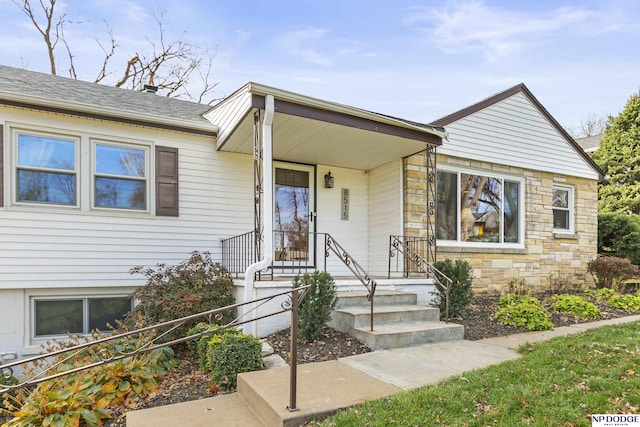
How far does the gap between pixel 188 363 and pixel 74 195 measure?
3.04 meters

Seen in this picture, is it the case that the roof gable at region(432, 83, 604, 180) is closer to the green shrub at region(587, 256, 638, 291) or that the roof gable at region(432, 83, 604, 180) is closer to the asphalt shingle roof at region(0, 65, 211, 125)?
the green shrub at region(587, 256, 638, 291)

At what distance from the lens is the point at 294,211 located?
712 cm

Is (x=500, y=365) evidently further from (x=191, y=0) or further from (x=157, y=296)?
(x=191, y=0)

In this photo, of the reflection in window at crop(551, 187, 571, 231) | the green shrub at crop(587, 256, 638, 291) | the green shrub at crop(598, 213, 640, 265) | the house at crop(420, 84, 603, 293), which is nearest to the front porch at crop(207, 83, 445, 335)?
the house at crop(420, 84, 603, 293)

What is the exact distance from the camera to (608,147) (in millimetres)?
14773

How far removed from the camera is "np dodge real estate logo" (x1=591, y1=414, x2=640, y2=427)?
2.36m

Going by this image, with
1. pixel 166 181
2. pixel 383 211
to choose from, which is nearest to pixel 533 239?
pixel 383 211

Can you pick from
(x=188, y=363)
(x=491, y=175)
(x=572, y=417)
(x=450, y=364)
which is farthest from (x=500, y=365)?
(x=491, y=175)

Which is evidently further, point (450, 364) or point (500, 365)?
point (450, 364)

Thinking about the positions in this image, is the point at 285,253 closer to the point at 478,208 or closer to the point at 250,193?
the point at 250,193

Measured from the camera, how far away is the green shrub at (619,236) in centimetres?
995

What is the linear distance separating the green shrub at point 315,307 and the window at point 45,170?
A: 3787 millimetres

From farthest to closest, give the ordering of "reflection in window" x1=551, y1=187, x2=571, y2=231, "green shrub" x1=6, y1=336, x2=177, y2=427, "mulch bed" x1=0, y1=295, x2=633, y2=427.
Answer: "reflection in window" x1=551, y1=187, x2=571, y2=231
"mulch bed" x1=0, y1=295, x2=633, y2=427
"green shrub" x1=6, y1=336, x2=177, y2=427

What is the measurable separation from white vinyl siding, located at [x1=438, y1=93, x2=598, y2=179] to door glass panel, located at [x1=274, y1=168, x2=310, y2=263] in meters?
2.84
